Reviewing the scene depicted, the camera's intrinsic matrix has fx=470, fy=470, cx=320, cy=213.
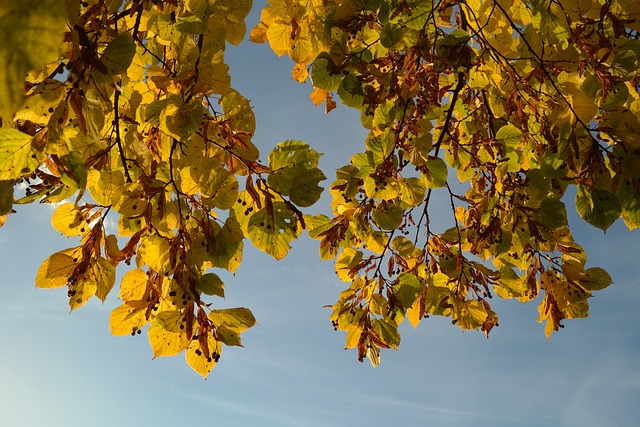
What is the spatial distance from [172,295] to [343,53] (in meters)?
1.35

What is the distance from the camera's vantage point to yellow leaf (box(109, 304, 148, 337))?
175cm

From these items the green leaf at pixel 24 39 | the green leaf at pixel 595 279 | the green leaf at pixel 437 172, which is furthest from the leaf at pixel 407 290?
the green leaf at pixel 24 39

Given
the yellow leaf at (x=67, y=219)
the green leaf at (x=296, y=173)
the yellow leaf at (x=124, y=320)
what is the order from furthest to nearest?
the yellow leaf at (x=67, y=219) < the yellow leaf at (x=124, y=320) < the green leaf at (x=296, y=173)

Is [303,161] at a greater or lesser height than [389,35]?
lesser

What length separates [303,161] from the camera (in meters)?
1.69

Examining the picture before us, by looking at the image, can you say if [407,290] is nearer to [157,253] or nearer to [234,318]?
[234,318]

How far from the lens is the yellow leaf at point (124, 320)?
1.75m

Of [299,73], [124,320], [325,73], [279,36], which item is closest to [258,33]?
[279,36]

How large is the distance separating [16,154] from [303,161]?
2.85ft

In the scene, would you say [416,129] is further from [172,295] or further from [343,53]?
[172,295]

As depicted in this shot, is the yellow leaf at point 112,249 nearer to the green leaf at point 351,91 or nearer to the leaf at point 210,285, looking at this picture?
the leaf at point 210,285

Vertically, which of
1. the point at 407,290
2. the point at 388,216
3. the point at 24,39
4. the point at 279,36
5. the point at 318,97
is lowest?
the point at 24,39

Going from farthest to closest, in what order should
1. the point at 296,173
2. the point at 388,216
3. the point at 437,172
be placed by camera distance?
the point at 388,216 < the point at 437,172 < the point at 296,173

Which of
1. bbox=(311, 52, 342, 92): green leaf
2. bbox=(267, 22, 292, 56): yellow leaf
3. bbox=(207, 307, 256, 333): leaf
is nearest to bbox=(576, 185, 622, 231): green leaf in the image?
bbox=(311, 52, 342, 92): green leaf
